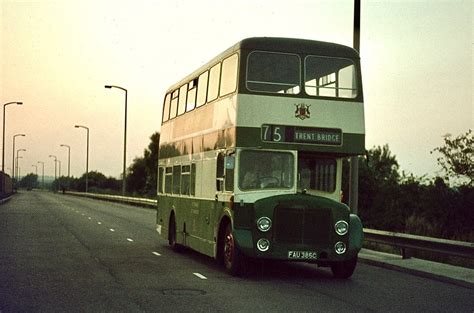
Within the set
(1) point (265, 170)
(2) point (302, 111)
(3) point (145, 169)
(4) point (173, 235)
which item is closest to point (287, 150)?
(1) point (265, 170)

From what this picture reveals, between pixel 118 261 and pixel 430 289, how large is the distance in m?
7.07

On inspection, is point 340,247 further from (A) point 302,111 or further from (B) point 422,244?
(B) point 422,244

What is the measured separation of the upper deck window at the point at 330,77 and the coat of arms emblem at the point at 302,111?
0.94 ft

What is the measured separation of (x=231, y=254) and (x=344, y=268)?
214 centimetres

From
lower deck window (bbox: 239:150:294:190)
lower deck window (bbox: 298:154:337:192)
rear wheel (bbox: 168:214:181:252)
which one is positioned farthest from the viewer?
rear wheel (bbox: 168:214:181:252)

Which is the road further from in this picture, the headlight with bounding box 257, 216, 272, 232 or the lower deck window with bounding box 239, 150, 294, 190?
the lower deck window with bounding box 239, 150, 294, 190

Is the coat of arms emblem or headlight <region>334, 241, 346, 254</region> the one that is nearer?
headlight <region>334, 241, 346, 254</region>

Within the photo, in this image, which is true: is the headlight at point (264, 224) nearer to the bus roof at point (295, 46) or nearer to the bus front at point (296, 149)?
the bus front at point (296, 149)

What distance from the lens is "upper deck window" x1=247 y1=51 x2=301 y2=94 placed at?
1389 centimetres

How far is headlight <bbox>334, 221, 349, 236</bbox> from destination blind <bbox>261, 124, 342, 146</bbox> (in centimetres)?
148

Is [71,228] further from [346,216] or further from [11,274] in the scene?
[346,216]

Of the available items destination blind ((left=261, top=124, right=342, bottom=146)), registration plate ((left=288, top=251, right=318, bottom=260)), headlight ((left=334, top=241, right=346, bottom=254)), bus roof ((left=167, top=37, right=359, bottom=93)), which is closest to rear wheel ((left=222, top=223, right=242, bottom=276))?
registration plate ((left=288, top=251, right=318, bottom=260))

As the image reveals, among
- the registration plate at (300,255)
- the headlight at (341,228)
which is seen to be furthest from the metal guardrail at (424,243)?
the registration plate at (300,255)

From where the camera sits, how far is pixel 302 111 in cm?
1388
